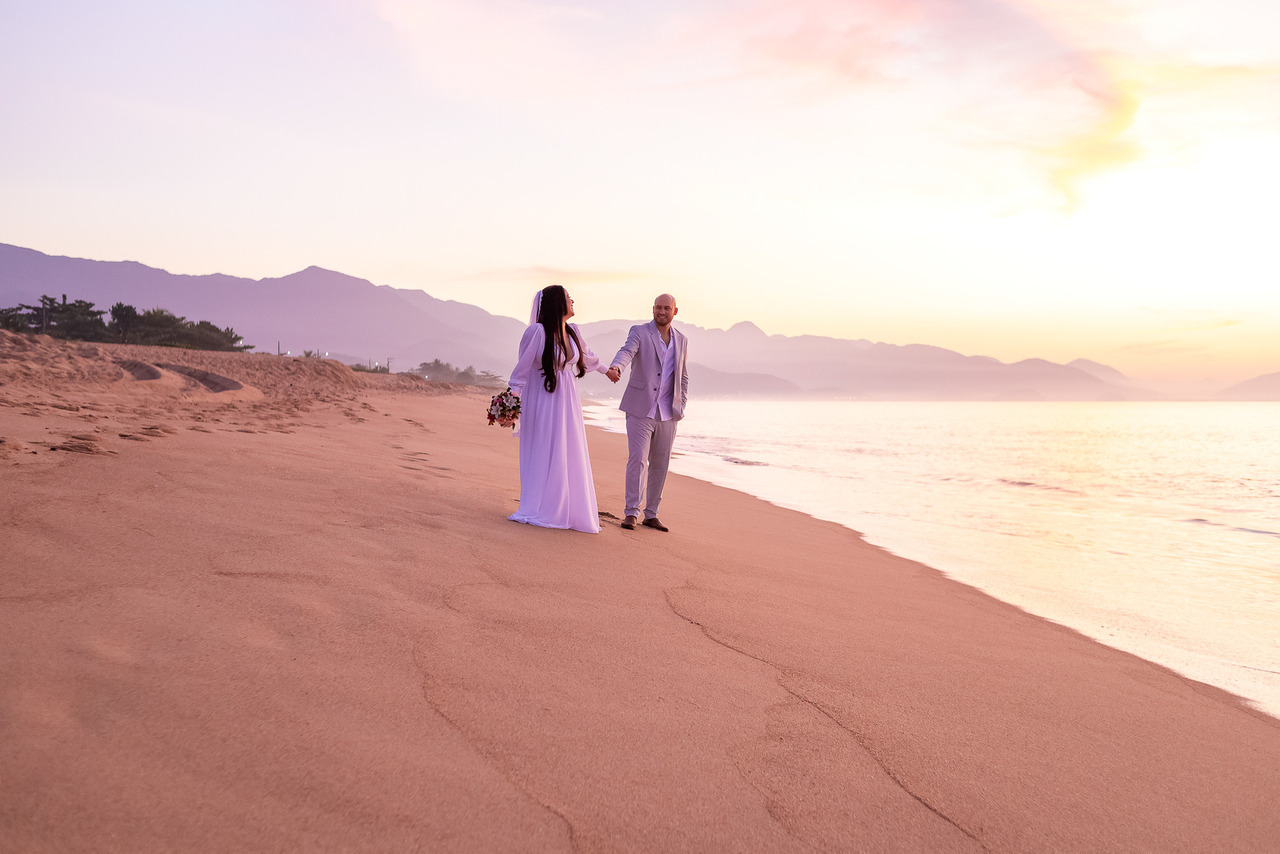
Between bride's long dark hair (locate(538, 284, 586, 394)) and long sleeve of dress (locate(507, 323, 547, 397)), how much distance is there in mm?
45

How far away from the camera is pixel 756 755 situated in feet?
6.60

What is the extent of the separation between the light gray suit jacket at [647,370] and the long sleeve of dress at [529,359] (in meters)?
0.90

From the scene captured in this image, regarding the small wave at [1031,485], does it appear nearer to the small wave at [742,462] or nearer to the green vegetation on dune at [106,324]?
the small wave at [742,462]

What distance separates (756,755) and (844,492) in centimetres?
983

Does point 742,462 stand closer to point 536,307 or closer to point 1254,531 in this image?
point 1254,531

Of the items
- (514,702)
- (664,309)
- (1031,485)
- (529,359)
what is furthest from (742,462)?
(514,702)

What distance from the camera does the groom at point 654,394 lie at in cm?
590

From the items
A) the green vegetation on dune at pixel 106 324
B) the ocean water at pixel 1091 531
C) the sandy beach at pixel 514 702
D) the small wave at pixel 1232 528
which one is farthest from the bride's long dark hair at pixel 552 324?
the green vegetation on dune at pixel 106 324

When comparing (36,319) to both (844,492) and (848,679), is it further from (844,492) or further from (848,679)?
(848,679)

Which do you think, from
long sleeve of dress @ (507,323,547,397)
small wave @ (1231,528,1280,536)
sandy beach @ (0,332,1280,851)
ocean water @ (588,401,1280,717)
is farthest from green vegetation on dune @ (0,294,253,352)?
small wave @ (1231,528,1280,536)

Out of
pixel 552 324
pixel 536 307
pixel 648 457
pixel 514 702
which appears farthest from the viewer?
pixel 648 457

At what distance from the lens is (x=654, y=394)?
5.96m

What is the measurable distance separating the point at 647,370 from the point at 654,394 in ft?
0.71

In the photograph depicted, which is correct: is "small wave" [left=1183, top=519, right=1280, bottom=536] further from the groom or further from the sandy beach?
the groom
